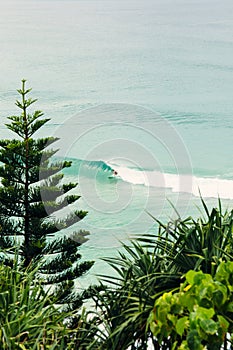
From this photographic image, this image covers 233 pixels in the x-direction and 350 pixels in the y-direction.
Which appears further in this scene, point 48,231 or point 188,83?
point 188,83

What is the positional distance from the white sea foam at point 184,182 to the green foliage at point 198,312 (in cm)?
1120

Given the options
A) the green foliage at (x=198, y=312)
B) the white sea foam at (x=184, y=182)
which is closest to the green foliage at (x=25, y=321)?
the green foliage at (x=198, y=312)

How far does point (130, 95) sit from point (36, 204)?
1434cm

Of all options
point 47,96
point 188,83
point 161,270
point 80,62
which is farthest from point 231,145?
point 161,270

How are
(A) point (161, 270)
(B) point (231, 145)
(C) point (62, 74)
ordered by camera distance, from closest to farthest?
(A) point (161, 270)
(B) point (231, 145)
(C) point (62, 74)

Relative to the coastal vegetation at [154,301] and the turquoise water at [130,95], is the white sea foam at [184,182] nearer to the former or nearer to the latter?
the turquoise water at [130,95]

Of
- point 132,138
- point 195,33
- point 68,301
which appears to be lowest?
point 68,301

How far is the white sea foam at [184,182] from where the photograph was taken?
47.1 feet

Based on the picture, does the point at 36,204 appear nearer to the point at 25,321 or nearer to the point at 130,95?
the point at 25,321

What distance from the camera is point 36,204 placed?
650 centimetres

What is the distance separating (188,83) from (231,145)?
4.27m

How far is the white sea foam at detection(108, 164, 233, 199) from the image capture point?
14.4 m

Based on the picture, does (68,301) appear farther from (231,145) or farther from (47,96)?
(47,96)

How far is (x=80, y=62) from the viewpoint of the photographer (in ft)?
74.7
